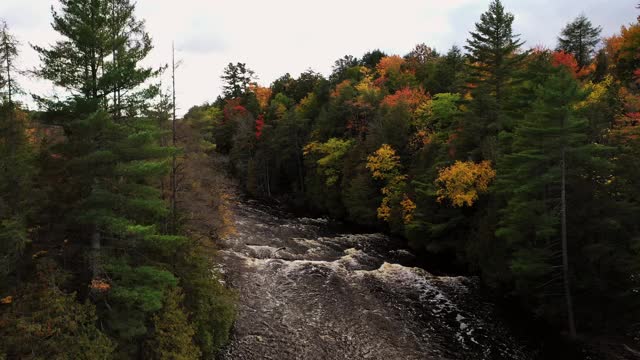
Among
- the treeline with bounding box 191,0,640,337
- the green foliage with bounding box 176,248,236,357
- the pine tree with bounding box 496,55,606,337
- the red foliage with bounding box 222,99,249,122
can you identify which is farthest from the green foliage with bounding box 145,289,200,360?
the red foliage with bounding box 222,99,249,122

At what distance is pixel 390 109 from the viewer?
47.7m

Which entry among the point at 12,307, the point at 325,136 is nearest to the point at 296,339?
the point at 12,307

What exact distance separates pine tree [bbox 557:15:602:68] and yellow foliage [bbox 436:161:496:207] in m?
34.1

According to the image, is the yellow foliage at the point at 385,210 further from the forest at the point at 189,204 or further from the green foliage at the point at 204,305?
the green foliage at the point at 204,305

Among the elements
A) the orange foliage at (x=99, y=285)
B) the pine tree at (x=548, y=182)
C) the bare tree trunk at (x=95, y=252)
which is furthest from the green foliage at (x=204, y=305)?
the pine tree at (x=548, y=182)

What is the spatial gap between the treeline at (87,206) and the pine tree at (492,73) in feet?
79.0

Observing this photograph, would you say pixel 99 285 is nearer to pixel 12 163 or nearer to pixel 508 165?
pixel 12 163

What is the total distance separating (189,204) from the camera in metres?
21.4

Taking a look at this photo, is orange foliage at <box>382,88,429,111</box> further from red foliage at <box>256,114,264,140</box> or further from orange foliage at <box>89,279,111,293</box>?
orange foliage at <box>89,279,111,293</box>

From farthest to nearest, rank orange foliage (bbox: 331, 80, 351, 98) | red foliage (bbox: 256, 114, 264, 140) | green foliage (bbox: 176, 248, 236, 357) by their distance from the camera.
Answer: red foliage (bbox: 256, 114, 264, 140) < orange foliage (bbox: 331, 80, 351, 98) < green foliage (bbox: 176, 248, 236, 357)

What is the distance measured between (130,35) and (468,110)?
24532 millimetres

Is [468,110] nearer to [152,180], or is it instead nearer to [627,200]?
[627,200]

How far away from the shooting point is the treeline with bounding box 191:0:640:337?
20844mm

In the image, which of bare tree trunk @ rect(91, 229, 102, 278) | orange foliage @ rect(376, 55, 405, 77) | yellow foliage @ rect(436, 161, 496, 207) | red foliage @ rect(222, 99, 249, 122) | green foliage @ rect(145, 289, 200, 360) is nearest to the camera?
bare tree trunk @ rect(91, 229, 102, 278)
